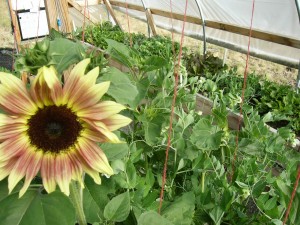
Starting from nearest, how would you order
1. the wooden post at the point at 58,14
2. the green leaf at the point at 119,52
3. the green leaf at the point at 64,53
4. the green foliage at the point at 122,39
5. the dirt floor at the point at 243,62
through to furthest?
the green leaf at the point at 64,53, the green leaf at the point at 119,52, the wooden post at the point at 58,14, the green foliage at the point at 122,39, the dirt floor at the point at 243,62

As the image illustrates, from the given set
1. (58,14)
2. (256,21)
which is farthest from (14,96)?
(256,21)

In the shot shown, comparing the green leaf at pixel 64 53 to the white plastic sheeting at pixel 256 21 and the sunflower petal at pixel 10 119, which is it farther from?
the white plastic sheeting at pixel 256 21

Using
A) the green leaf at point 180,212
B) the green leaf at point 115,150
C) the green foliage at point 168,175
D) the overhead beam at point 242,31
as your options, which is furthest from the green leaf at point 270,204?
the overhead beam at point 242,31

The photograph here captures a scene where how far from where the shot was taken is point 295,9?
8.91 ft

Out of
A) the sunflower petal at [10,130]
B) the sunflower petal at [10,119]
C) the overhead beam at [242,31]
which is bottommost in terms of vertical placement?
the overhead beam at [242,31]

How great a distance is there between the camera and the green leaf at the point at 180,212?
54cm

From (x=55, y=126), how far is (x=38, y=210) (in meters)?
0.11

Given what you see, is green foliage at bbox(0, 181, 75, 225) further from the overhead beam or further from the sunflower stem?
the overhead beam

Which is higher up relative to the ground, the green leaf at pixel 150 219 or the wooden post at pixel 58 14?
the green leaf at pixel 150 219

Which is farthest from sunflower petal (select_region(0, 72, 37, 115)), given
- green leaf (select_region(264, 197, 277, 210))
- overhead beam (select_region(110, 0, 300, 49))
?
overhead beam (select_region(110, 0, 300, 49))

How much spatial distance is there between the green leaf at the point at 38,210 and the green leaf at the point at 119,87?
0.45ft

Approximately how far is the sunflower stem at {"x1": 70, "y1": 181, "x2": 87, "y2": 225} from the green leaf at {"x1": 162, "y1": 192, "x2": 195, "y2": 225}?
→ 123 mm

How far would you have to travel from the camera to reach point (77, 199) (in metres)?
0.45

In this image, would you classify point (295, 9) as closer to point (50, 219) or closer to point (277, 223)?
point (277, 223)
